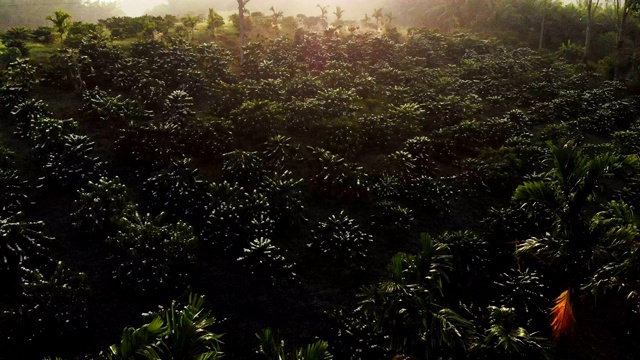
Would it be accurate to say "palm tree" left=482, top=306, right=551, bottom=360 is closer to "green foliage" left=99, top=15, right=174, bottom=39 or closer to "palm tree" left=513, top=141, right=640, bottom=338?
"palm tree" left=513, top=141, right=640, bottom=338

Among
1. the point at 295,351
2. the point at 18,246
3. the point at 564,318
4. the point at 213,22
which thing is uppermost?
the point at 213,22

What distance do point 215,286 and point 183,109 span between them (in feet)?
35.9

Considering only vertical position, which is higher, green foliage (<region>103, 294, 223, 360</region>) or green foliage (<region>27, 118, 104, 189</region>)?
green foliage (<region>27, 118, 104, 189</region>)

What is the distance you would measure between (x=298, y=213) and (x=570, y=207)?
8002 mm

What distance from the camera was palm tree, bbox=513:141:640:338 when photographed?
8203 mm

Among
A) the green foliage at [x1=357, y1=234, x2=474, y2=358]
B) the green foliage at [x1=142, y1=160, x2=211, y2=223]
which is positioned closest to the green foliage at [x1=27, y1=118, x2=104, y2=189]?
the green foliage at [x1=142, y1=160, x2=211, y2=223]

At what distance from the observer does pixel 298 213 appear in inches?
529

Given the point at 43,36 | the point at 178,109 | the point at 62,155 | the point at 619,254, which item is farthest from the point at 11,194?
the point at 43,36

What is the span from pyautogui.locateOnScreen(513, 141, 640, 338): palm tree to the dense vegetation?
0.04 m

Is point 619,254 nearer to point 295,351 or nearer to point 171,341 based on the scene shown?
point 295,351

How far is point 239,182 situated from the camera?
1469 centimetres

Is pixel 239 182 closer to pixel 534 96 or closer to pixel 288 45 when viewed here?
pixel 288 45

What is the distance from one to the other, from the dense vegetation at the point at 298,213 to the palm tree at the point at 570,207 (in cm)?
4

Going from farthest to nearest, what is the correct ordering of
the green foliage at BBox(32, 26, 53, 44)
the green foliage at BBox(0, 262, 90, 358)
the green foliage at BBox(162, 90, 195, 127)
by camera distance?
the green foliage at BBox(32, 26, 53, 44) → the green foliage at BBox(162, 90, 195, 127) → the green foliage at BBox(0, 262, 90, 358)
